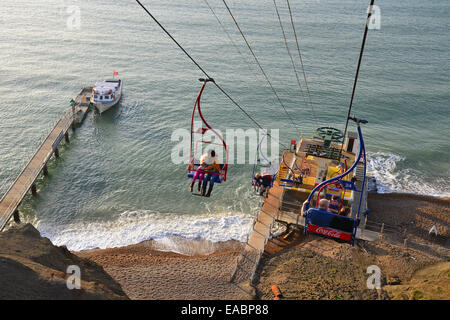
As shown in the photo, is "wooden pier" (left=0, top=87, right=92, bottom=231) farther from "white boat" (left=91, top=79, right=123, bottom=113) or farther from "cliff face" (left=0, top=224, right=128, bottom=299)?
"cliff face" (left=0, top=224, right=128, bottom=299)

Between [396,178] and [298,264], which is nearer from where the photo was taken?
[298,264]

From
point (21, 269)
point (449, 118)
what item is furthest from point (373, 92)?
point (21, 269)

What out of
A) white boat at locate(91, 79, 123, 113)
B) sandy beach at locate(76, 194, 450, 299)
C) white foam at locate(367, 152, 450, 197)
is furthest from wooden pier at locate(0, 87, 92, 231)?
white foam at locate(367, 152, 450, 197)

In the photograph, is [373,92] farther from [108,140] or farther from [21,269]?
[21,269]

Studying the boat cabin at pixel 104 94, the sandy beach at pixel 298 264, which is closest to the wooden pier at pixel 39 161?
the boat cabin at pixel 104 94

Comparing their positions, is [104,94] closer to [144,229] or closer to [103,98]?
[103,98]

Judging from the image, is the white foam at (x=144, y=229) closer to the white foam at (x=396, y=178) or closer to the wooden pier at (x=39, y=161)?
the wooden pier at (x=39, y=161)

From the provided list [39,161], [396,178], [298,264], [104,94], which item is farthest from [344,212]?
[104,94]

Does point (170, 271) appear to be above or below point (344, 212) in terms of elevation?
below
